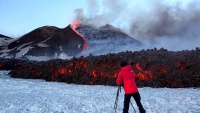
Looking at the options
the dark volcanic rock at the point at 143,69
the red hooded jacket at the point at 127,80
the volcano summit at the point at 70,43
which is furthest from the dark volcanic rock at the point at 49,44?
the red hooded jacket at the point at 127,80

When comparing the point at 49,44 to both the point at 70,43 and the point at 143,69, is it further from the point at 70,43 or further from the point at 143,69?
the point at 143,69

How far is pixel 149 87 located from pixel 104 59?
5.78 meters

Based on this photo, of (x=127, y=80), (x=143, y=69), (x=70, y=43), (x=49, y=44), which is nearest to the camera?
(x=127, y=80)

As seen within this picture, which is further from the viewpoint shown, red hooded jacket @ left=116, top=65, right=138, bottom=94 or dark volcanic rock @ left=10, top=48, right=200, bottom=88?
dark volcanic rock @ left=10, top=48, right=200, bottom=88

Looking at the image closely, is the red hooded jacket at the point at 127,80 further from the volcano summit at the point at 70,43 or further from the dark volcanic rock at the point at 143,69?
the volcano summit at the point at 70,43

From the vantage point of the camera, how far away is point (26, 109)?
12820mm

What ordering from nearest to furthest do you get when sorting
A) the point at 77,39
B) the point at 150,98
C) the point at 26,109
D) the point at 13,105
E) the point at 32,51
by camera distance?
the point at 26,109
the point at 13,105
the point at 150,98
the point at 77,39
the point at 32,51

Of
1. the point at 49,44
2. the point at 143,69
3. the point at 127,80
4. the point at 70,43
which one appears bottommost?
the point at 127,80

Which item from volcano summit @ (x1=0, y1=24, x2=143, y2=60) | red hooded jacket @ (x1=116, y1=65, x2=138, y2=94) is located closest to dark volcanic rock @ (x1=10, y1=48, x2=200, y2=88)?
red hooded jacket @ (x1=116, y1=65, x2=138, y2=94)

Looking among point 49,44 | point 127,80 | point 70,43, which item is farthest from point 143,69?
point 49,44

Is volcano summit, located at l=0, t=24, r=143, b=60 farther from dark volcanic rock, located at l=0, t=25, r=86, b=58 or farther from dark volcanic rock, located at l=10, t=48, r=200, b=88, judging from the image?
dark volcanic rock, located at l=10, t=48, r=200, b=88

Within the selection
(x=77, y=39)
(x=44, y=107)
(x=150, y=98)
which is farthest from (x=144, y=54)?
(x=77, y=39)

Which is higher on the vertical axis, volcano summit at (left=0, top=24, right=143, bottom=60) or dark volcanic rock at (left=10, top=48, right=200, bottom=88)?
volcano summit at (left=0, top=24, right=143, bottom=60)

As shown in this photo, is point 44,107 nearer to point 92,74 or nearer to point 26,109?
point 26,109
